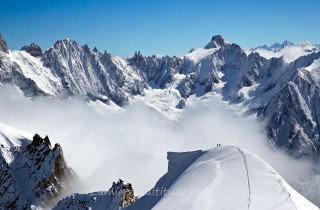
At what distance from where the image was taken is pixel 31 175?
479ft

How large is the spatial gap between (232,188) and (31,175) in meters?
133

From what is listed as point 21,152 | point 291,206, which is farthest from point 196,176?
point 21,152

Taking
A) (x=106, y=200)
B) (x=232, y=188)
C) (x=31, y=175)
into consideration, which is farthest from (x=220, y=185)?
(x=31, y=175)

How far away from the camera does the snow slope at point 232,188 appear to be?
74.9 ft

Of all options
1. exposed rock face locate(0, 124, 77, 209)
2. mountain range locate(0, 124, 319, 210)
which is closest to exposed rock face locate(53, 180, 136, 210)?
exposed rock face locate(0, 124, 77, 209)

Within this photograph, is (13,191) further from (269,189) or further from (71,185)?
(269,189)

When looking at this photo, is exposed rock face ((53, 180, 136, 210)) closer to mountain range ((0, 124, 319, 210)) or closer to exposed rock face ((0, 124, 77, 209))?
exposed rock face ((0, 124, 77, 209))

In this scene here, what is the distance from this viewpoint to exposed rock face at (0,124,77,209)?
137250 mm

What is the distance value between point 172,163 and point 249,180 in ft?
44.4

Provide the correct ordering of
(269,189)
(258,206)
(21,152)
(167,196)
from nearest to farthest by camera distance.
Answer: (258,206), (269,189), (167,196), (21,152)

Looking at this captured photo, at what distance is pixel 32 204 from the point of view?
136m

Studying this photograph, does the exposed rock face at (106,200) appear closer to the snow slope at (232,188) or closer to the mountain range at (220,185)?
the mountain range at (220,185)

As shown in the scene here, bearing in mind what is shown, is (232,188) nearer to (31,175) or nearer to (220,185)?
(220,185)

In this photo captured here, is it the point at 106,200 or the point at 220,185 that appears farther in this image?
the point at 106,200
